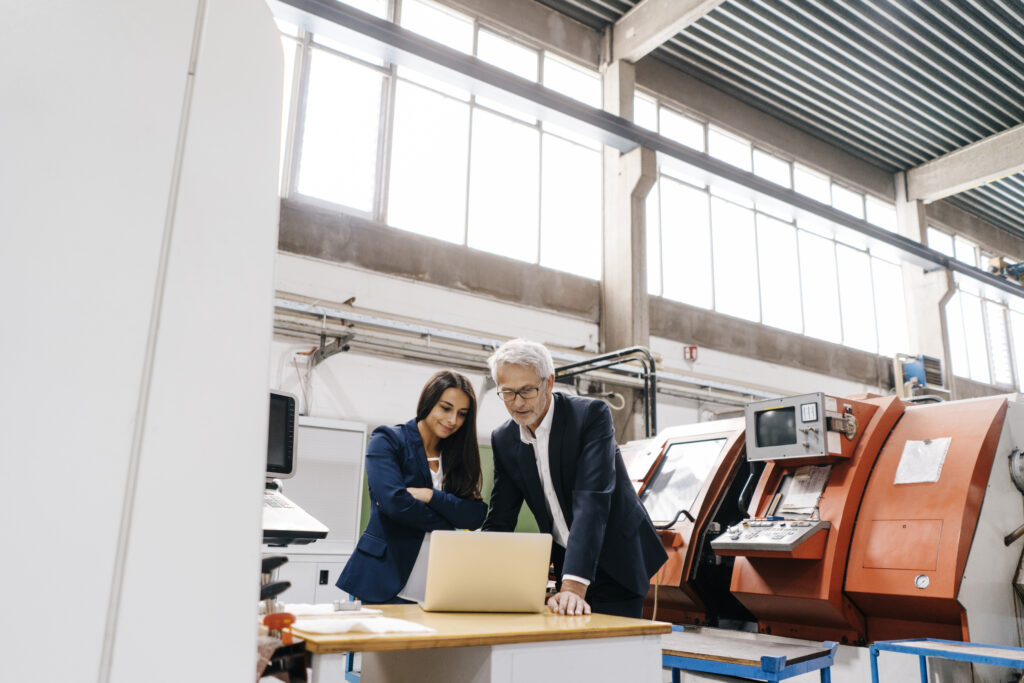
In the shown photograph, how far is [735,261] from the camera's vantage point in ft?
32.1

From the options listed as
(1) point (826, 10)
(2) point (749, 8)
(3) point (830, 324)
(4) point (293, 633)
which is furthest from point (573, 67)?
(4) point (293, 633)

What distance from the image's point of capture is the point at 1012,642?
3.12 m

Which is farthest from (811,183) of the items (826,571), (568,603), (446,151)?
(568,603)

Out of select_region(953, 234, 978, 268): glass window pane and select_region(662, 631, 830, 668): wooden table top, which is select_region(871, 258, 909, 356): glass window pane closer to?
select_region(953, 234, 978, 268): glass window pane

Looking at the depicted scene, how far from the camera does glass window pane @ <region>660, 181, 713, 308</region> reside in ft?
29.8

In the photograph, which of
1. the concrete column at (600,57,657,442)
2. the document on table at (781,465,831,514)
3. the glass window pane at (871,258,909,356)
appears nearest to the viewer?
the document on table at (781,465,831,514)

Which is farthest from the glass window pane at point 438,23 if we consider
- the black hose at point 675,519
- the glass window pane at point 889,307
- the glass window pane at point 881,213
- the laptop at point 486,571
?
the glass window pane at point 889,307

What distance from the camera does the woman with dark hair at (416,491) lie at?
239cm

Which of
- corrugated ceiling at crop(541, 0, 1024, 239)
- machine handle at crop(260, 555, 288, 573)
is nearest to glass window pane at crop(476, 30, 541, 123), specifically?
corrugated ceiling at crop(541, 0, 1024, 239)

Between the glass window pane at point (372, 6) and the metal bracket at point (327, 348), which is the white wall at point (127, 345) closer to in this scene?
the metal bracket at point (327, 348)

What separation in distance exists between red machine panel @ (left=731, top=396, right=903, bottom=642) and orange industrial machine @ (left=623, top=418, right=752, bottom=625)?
0.26 metres

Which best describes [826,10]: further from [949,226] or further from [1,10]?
[1,10]

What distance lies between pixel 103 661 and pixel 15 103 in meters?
0.63

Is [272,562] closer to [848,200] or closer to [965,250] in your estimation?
[848,200]
